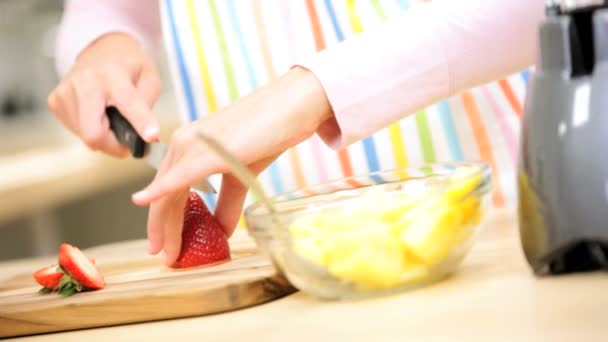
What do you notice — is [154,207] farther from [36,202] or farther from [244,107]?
[36,202]

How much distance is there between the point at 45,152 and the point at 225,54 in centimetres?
180

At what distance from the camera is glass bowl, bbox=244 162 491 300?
0.67 meters

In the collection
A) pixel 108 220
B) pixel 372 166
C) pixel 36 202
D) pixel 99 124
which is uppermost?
pixel 99 124

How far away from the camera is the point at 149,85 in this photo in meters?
1.17

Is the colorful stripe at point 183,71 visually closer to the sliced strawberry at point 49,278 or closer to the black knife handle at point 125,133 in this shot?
the black knife handle at point 125,133

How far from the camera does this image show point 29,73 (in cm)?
359

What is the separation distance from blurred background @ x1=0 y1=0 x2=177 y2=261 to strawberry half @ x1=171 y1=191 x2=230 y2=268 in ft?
6.70

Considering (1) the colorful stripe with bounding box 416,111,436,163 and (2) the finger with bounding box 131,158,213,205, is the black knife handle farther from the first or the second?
(1) the colorful stripe with bounding box 416,111,436,163

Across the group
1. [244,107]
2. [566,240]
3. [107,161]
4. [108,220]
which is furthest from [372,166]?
[108,220]

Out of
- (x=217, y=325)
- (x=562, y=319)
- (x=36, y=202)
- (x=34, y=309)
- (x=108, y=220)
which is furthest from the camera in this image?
(x=108, y=220)

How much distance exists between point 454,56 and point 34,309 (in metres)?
0.49

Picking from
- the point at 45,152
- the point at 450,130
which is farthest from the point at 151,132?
the point at 45,152

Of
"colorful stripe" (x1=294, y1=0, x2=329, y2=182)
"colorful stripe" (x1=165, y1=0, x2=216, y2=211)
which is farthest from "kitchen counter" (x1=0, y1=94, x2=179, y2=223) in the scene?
"colorful stripe" (x1=294, y1=0, x2=329, y2=182)

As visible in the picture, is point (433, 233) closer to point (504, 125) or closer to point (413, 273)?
point (413, 273)
